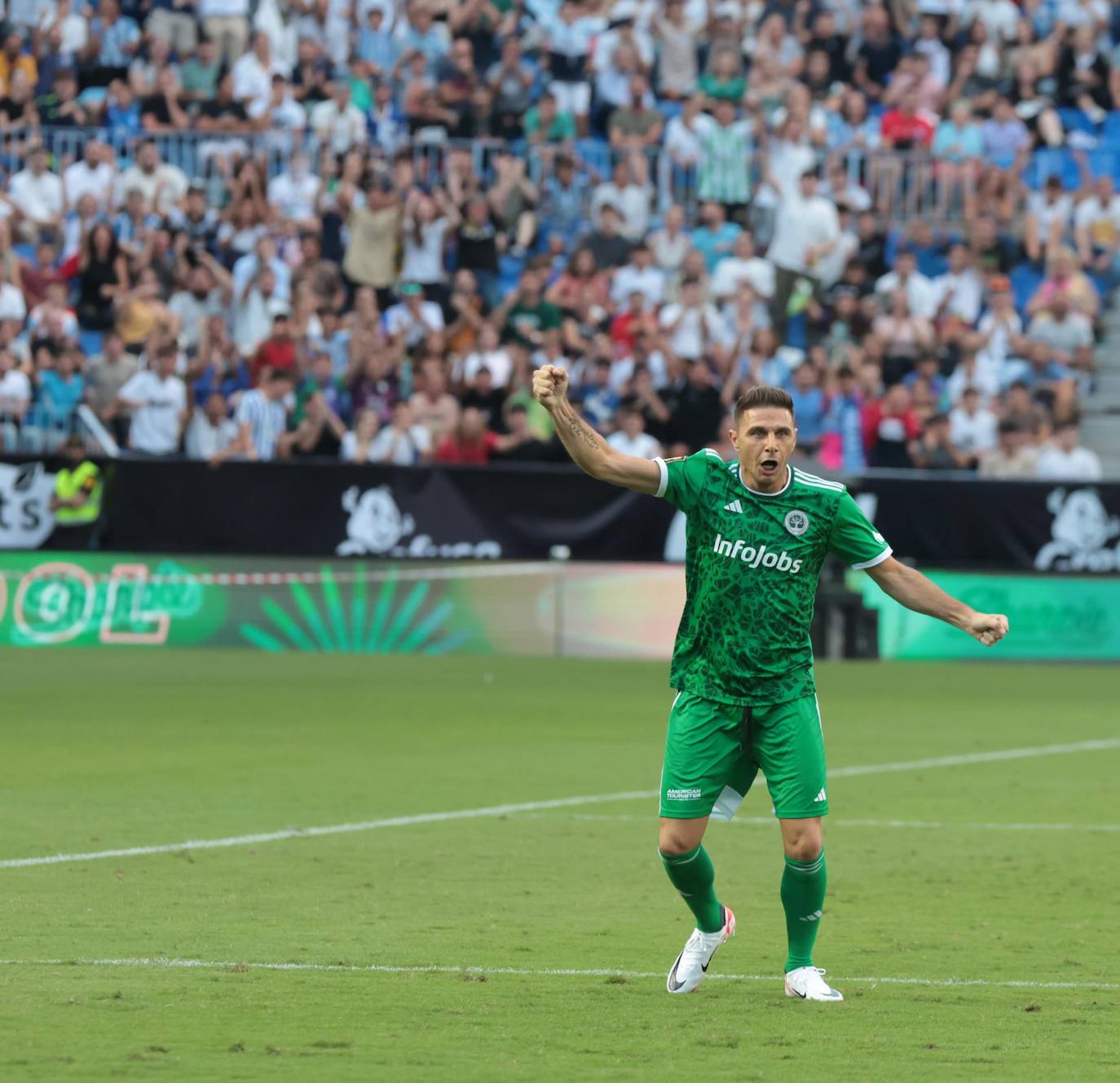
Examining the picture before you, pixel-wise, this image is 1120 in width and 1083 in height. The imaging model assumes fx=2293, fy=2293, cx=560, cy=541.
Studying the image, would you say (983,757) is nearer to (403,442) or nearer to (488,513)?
(488,513)

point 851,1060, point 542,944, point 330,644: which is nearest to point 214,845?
point 542,944

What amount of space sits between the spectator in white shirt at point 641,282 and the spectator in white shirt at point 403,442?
3450 mm

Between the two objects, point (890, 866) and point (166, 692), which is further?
point (166, 692)

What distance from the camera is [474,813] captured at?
12.2 metres

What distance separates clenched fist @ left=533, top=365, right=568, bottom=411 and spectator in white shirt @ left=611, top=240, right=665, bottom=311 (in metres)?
19.2

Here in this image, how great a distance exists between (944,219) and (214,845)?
62.8 feet

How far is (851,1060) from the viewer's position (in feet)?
20.4

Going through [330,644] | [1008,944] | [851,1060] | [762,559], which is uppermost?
[762,559]

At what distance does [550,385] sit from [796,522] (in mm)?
1005

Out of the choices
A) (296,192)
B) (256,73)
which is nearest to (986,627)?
(296,192)

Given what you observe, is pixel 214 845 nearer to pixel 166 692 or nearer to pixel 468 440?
pixel 166 692

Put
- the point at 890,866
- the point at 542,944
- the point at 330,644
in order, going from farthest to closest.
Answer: the point at 330,644 < the point at 890,866 < the point at 542,944

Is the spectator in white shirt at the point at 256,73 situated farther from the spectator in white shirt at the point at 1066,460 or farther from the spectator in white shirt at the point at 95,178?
the spectator in white shirt at the point at 1066,460

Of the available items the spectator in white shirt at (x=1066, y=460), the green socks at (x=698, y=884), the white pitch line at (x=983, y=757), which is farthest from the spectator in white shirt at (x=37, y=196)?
the green socks at (x=698, y=884)
